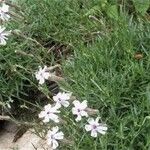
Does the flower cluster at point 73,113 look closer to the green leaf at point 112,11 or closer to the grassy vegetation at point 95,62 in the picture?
the grassy vegetation at point 95,62

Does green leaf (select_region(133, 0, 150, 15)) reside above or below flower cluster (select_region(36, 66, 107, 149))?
above

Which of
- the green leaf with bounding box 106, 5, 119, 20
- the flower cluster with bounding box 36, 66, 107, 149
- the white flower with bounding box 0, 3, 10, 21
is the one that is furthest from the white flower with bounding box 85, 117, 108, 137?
the green leaf with bounding box 106, 5, 119, 20

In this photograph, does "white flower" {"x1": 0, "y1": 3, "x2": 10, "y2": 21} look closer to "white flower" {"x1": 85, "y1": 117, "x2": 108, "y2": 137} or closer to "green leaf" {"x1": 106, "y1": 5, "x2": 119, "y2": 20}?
"green leaf" {"x1": 106, "y1": 5, "x2": 119, "y2": 20}

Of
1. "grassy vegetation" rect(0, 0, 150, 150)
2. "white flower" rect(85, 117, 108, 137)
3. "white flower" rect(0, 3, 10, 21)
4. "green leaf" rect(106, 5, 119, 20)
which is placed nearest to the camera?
"white flower" rect(85, 117, 108, 137)

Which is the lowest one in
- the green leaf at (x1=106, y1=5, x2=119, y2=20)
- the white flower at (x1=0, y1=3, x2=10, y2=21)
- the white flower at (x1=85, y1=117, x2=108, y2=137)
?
the white flower at (x1=85, y1=117, x2=108, y2=137)

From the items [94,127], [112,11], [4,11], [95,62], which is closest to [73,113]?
[94,127]

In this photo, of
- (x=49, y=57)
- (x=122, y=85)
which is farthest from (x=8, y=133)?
(x=122, y=85)

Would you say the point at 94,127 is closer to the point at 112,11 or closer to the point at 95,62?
the point at 95,62

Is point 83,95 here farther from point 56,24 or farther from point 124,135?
point 56,24

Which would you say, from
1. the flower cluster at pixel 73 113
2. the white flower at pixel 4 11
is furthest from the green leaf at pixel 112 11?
the flower cluster at pixel 73 113
